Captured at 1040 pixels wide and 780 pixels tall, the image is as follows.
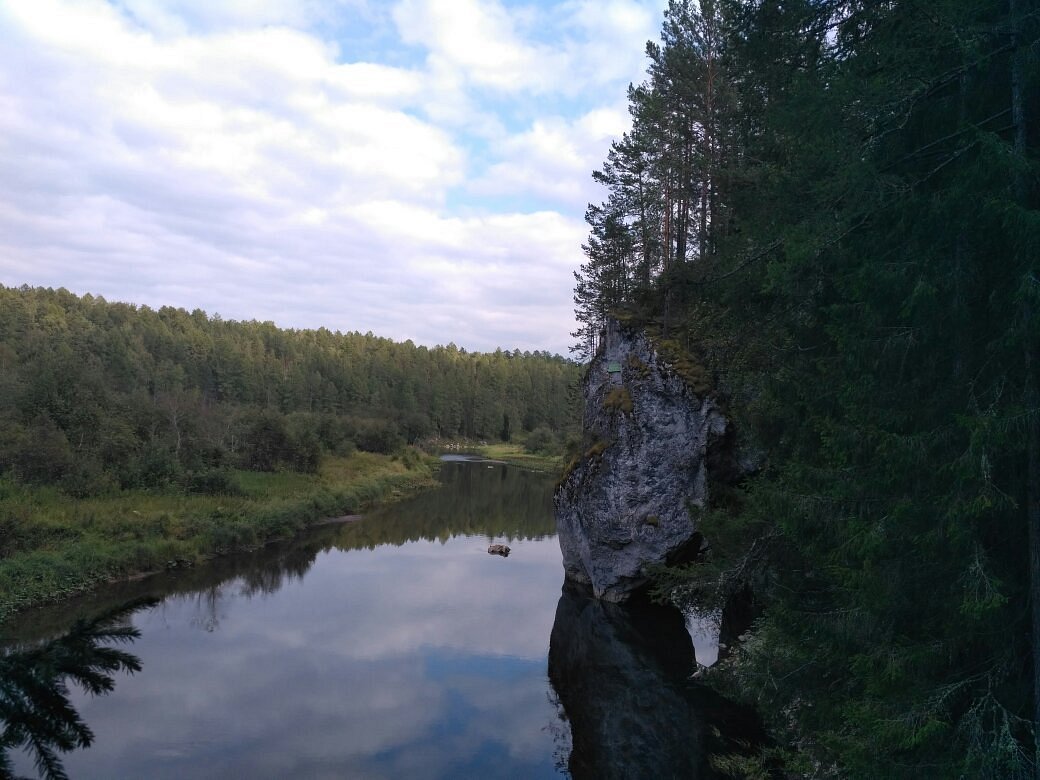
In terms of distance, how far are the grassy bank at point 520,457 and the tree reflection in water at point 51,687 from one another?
62821 mm

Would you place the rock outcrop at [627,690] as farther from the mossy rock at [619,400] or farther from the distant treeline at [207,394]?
the distant treeline at [207,394]

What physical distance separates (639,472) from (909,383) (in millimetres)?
16154

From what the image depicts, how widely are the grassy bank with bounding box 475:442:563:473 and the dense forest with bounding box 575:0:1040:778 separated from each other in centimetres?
5633

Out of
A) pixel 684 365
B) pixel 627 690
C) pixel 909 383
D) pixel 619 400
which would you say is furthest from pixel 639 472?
pixel 909 383

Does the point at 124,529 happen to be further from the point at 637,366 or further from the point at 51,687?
the point at 51,687

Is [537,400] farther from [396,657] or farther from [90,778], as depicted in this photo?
[90,778]

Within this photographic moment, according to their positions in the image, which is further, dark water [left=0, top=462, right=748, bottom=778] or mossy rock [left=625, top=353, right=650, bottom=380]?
mossy rock [left=625, top=353, right=650, bottom=380]

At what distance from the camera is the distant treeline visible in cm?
3212

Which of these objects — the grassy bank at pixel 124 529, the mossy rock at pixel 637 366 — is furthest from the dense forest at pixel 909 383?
the grassy bank at pixel 124 529

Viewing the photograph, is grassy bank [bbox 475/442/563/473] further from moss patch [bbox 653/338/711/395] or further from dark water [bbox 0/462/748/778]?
moss patch [bbox 653/338/711/395]

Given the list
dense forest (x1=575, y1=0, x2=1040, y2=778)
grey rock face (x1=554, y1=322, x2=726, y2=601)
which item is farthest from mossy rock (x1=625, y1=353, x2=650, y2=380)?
dense forest (x1=575, y1=0, x2=1040, y2=778)

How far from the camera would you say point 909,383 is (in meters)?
7.12

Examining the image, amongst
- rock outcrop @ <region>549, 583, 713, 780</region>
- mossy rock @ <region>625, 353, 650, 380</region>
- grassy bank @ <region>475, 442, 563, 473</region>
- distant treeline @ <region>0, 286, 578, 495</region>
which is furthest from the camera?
grassy bank @ <region>475, 442, 563, 473</region>

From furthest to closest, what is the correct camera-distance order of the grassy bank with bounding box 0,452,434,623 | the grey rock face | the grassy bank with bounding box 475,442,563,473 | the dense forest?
1. the grassy bank with bounding box 475,442,563,473
2. the grey rock face
3. the grassy bank with bounding box 0,452,434,623
4. the dense forest
